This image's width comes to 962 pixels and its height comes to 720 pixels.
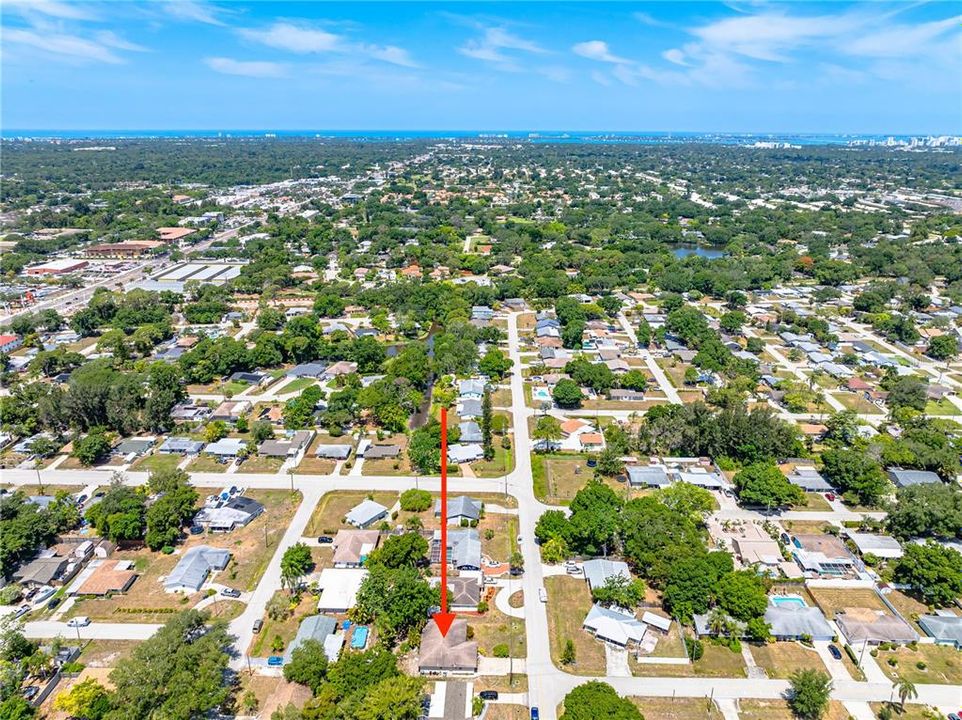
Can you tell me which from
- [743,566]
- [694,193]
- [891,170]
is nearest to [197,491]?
[743,566]

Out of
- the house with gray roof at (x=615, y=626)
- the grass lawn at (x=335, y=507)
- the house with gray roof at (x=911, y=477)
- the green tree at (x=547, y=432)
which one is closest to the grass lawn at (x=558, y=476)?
the green tree at (x=547, y=432)

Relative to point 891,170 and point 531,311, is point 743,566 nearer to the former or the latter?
point 531,311

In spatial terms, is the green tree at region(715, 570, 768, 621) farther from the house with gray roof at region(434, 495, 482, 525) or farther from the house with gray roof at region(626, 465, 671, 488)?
the house with gray roof at region(434, 495, 482, 525)

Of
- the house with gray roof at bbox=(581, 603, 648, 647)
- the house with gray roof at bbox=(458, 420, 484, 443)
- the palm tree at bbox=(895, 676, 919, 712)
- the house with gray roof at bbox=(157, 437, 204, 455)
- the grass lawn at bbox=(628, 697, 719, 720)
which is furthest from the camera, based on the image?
the house with gray roof at bbox=(458, 420, 484, 443)

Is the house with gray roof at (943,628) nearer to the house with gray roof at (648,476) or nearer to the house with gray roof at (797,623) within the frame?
the house with gray roof at (797,623)

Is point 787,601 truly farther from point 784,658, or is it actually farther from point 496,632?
point 496,632

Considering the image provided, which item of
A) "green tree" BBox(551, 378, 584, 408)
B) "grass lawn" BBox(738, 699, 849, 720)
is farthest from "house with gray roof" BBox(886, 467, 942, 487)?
"green tree" BBox(551, 378, 584, 408)
